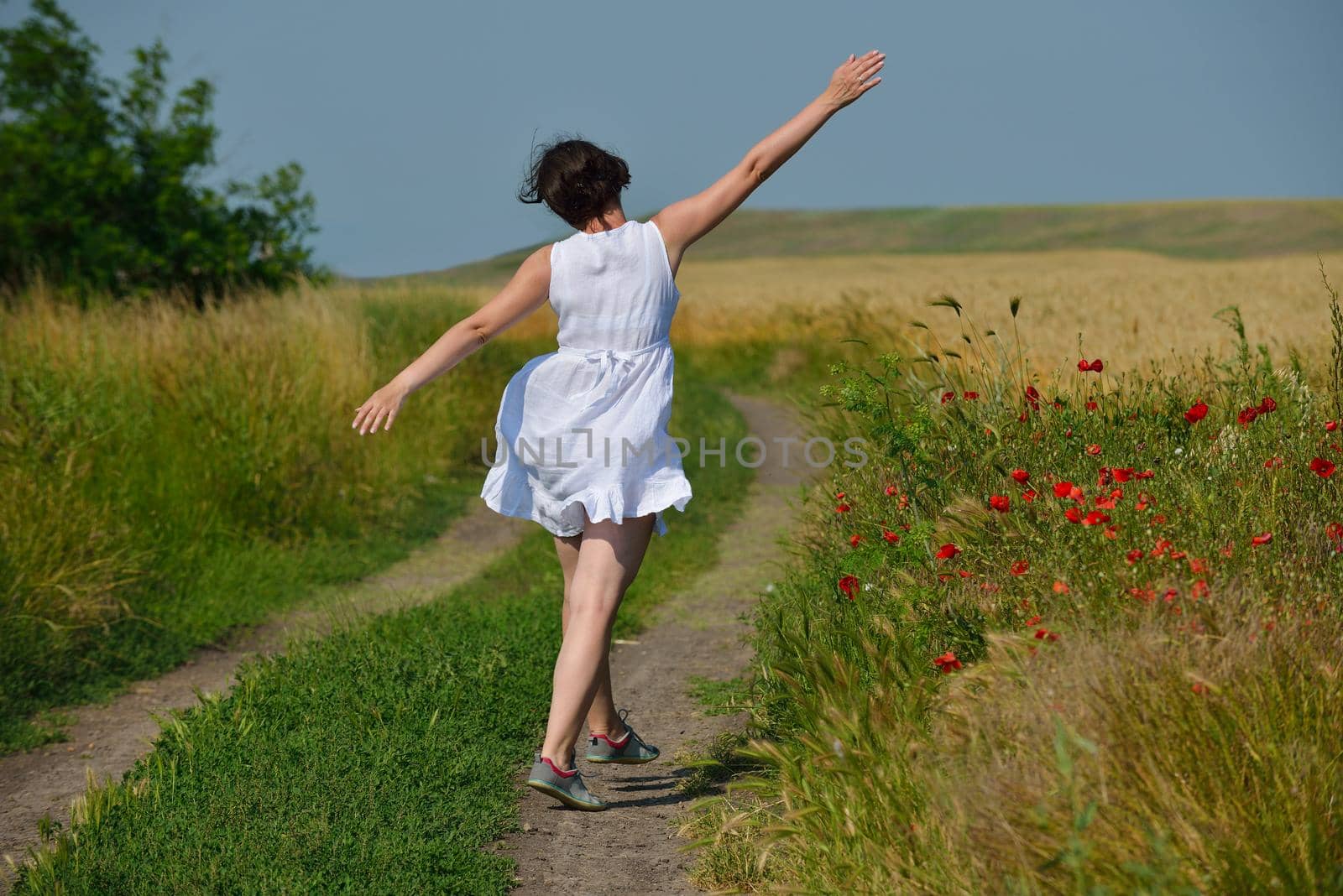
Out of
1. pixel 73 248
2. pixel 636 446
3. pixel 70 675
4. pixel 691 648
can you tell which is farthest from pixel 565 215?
pixel 73 248

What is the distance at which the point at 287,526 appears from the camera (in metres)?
8.73

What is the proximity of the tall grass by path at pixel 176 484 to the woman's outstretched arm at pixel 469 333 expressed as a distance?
8.92 feet

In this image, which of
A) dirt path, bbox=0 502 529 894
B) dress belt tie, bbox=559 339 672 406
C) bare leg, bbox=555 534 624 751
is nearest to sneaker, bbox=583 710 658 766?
bare leg, bbox=555 534 624 751

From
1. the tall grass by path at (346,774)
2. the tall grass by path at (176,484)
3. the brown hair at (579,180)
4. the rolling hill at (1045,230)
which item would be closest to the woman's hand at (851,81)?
the brown hair at (579,180)

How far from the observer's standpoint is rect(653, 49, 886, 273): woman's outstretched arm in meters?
3.75

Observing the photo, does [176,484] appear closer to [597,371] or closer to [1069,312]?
[597,371]

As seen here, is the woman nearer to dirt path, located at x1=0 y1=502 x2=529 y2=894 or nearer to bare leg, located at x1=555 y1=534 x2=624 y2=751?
bare leg, located at x1=555 y1=534 x2=624 y2=751

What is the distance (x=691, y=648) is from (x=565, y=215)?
2.99 metres

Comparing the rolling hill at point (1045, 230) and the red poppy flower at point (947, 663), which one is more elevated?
the rolling hill at point (1045, 230)

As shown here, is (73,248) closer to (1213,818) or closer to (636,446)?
(636,446)

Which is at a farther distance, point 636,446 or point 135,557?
point 135,557

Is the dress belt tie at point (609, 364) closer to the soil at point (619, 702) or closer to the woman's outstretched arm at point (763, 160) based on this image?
the woman's outstretched arm at point (763, 160)

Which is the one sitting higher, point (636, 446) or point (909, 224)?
point (909, 224)

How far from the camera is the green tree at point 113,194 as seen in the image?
15539 millimetres
